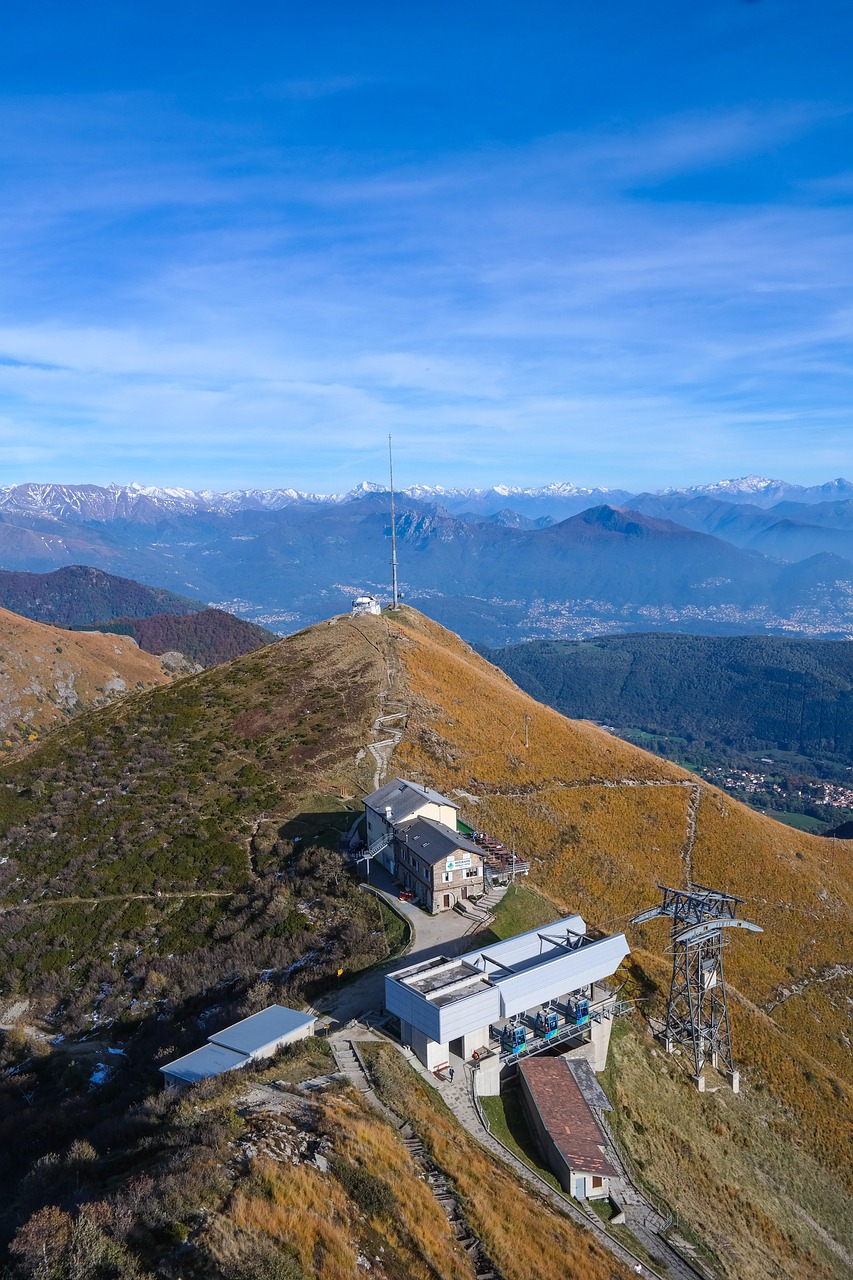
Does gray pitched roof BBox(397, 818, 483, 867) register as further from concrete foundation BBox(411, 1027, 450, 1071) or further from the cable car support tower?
concrete foundation BBox(411, 1027, 450, 1071)

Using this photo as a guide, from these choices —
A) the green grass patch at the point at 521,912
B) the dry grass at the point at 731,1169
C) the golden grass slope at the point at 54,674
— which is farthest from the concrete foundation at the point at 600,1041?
the golden grass slope at the point at 54,674

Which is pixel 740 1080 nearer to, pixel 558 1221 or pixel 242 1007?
pixel 558 1221

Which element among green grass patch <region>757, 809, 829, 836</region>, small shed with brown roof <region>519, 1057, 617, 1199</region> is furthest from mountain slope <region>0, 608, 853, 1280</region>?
green grass patch <region>757, 809, 829, 836</region>

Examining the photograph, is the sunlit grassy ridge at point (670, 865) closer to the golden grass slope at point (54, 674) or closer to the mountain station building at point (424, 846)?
the mountain station building at point (424, 846)

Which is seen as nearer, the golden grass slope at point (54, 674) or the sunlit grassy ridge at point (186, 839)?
the sunlit grassy ridge at point (186, 839)

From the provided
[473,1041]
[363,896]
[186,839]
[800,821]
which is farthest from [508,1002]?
[800,821]
